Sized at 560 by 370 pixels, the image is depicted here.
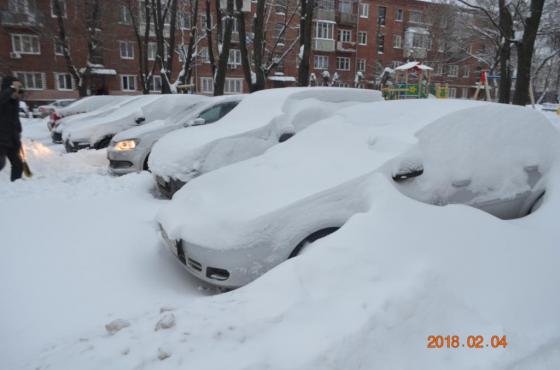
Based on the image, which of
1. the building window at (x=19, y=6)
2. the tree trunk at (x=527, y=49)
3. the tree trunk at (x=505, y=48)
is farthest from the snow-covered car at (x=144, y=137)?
the building window at (x=19, y=6)

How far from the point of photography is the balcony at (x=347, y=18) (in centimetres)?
4006

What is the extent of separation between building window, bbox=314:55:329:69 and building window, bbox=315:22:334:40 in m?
2.11

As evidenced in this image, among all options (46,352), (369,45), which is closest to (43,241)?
(46,352)

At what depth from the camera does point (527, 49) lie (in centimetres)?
989

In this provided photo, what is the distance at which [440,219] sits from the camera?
2.90 m

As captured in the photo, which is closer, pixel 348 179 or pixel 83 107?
pixel 348 179

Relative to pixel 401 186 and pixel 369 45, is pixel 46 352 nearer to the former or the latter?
pixel 401 186

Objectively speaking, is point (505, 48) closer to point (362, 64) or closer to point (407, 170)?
point (407, 170)

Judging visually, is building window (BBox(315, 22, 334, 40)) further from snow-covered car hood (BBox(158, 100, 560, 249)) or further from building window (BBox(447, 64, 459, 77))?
snow-covered car hood (BBox(158, 100, 560, 249))

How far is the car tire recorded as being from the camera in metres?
2.99

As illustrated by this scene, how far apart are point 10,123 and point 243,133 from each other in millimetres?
3991

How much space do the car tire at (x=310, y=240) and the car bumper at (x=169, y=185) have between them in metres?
2.88

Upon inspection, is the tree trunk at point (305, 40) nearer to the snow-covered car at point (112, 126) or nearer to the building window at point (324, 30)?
the snow-covered car at point (112, 126)

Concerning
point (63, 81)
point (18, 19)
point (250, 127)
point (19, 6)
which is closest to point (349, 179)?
point (250, 127)
